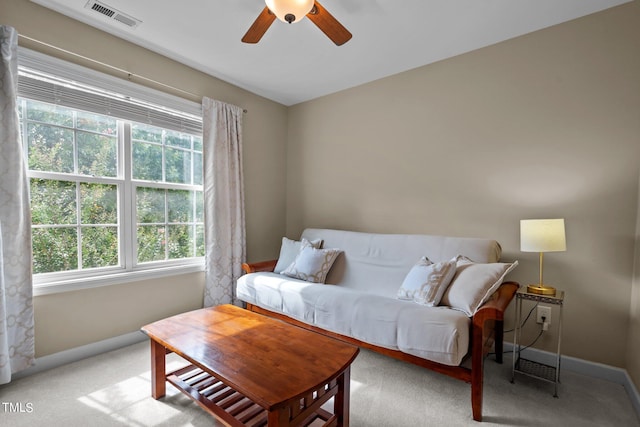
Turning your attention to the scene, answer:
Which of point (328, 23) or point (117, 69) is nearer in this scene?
point (328, 23)

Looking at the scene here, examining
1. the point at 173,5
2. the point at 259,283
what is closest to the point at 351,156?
the point at 259,283

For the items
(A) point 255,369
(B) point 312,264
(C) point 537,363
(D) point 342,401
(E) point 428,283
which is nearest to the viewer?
(A) point 255,369

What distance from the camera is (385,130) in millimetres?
3061

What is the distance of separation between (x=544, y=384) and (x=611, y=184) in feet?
4.73

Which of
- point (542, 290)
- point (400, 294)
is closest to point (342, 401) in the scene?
point (400, 294)

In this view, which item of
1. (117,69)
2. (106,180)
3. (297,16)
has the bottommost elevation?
(106,180)

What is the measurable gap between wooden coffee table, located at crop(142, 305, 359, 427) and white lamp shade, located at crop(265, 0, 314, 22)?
69.8 inches

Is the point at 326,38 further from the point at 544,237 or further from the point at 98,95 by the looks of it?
the point at 544,237

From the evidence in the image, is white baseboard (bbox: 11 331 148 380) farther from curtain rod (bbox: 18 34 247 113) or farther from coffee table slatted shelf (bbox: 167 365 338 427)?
curtain rod (bbox: 18 34 247 113)

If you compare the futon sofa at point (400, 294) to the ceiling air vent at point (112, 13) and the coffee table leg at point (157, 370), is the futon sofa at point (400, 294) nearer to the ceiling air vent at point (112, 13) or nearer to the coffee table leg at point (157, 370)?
the coffee table leg at point (157, 370)

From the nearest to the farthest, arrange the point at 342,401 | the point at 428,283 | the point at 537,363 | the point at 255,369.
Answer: the point at 255,369 < the point at 342,401 < the point at 428,283 < the point at 537,363

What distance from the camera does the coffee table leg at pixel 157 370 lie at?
178 centimetres

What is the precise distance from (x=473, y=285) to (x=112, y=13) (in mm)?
3138

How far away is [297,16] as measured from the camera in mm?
1569
